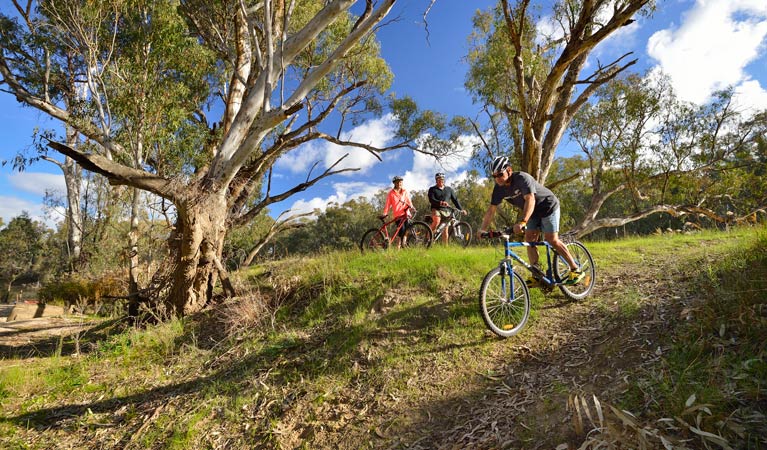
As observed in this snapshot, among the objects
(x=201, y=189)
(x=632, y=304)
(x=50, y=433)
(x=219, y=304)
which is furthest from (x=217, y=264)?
(x=632, y=304)

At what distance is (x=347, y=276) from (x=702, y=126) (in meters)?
16.5

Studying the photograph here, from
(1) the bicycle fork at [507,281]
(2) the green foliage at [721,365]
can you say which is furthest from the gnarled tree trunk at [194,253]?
(2) the green foliage at [721,365]

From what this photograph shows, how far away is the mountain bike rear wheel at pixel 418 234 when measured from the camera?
27.7 feet

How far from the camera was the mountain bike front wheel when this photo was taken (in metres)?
4.20

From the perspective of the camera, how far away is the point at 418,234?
862 cm

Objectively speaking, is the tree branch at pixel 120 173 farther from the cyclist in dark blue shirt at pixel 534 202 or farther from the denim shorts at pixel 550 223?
the denim shorts at pixel 550 223

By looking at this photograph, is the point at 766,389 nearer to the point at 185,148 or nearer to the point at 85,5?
the point at 185,148

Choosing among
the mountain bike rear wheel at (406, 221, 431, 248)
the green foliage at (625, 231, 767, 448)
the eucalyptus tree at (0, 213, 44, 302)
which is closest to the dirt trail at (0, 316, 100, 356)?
the mountain bike rear wheel at (406, 221, 431, 248)


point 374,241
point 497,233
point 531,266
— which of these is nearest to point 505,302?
point 531,266

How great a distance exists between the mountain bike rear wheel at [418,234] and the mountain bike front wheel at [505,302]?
13.1 feet

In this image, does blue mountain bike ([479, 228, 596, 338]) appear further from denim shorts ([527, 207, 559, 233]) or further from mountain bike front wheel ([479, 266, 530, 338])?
denim shorts ([527, 207, 559, 233])

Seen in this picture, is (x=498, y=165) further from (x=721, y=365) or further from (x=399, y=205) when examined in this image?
(x=399, y=205)

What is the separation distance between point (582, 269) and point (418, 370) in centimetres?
282

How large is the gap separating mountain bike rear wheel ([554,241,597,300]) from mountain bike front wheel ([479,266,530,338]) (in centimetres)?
86
